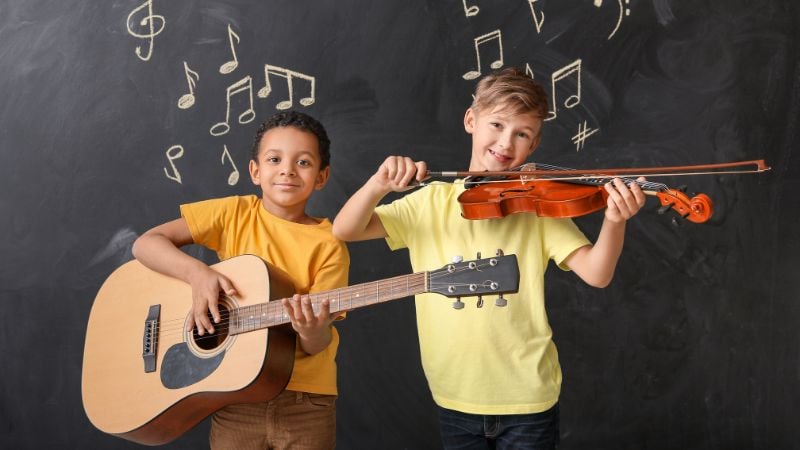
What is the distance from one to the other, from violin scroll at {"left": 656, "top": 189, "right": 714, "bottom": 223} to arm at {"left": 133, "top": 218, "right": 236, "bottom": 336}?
1.03 metres

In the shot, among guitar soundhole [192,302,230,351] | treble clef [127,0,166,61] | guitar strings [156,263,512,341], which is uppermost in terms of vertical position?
treble clef [127,0,166,61]

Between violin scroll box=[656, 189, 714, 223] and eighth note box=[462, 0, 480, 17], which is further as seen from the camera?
eighth note box=[462, 0, 480, 17]

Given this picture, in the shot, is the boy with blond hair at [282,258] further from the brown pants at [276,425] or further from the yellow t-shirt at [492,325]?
the yellow t-shirt at [492,325]

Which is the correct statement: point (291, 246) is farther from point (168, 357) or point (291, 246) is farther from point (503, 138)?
point (503, 138)

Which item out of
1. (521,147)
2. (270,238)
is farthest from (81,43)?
(521,147)

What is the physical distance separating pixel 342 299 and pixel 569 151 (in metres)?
1.28

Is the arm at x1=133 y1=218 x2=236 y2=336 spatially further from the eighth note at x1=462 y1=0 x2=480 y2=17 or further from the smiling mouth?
the eighth note at x1=462 y1=0 x2=480 y2=17

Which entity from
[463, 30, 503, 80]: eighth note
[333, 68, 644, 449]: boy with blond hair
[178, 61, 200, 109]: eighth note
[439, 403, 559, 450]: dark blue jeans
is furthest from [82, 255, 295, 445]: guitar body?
[463, 30, 503, 80]: eighth note

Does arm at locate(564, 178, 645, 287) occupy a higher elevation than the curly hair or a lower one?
lower

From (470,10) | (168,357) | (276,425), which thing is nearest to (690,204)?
(276,425)

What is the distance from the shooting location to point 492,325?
5.51ft

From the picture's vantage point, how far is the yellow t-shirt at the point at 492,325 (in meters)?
1.66

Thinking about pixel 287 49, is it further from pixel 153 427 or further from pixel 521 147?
pixel 153 427

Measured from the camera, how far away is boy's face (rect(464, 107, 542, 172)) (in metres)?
1.77
